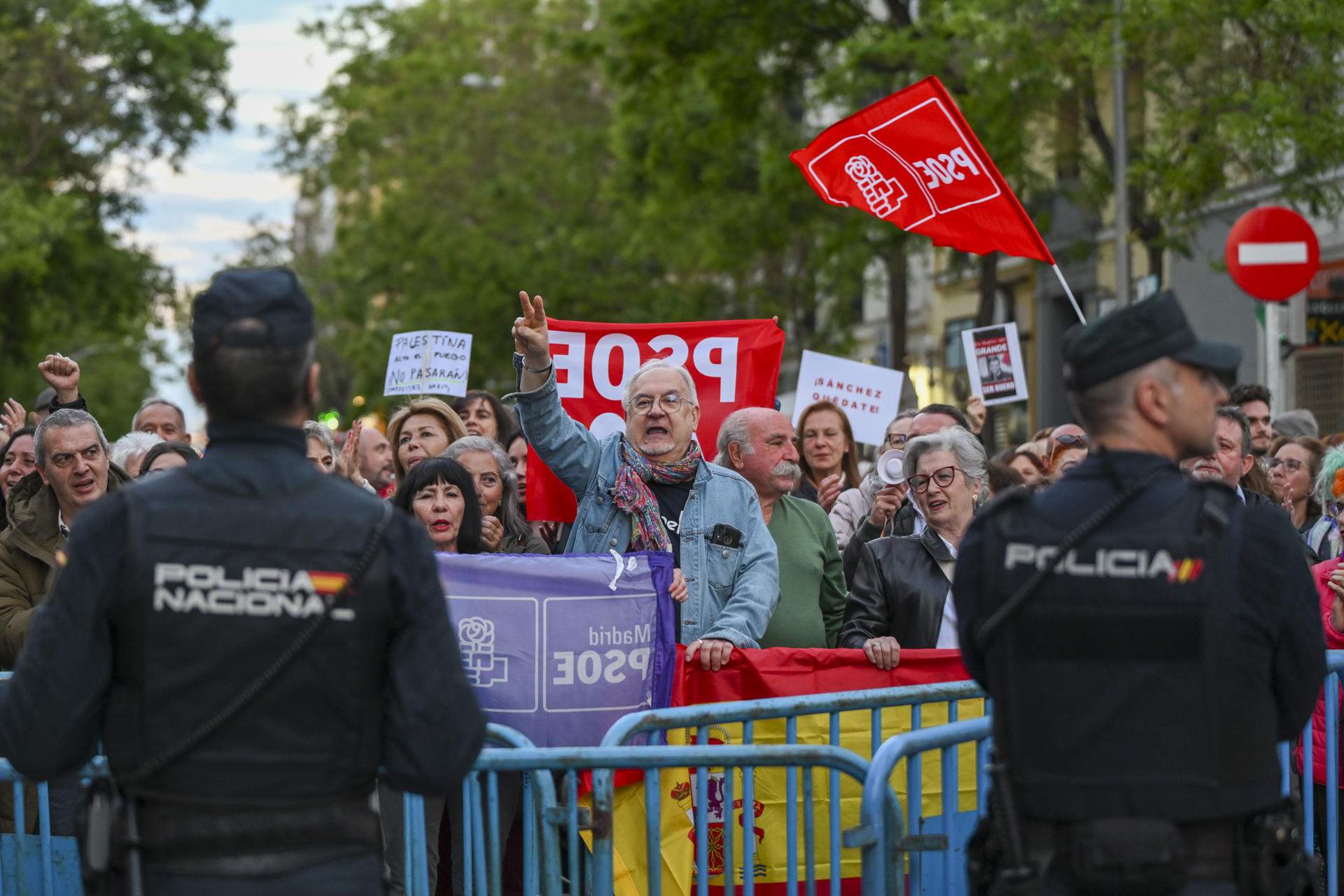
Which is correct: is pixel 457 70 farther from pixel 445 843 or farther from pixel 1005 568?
pixel 1005 568

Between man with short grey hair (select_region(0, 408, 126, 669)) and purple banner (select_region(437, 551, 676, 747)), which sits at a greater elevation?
man with short grey hair (select_region(0, 408, 126, 669))

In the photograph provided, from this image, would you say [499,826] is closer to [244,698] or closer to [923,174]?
[244,698]

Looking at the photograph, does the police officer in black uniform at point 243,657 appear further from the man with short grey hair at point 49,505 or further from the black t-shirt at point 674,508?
the man with short grey hair at point 49,505

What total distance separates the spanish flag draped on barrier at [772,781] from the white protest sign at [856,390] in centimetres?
518

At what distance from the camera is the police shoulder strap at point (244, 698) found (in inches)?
130

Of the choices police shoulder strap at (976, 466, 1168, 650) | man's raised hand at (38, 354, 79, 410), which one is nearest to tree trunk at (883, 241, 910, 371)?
man's raised hand at (38, 354, 79, 410)

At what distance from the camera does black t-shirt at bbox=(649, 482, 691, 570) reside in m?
6.70

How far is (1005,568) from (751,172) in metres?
21.5

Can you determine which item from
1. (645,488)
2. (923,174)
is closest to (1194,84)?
(923,174)

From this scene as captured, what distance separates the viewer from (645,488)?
22.0 ft

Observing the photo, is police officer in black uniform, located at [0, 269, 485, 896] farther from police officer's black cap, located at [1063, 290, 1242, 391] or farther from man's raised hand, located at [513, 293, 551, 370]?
man's raised hand, located at [513, 293, 551, 370]

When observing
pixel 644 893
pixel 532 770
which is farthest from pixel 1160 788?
pixel 644 893

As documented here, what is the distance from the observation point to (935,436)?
22.8ft

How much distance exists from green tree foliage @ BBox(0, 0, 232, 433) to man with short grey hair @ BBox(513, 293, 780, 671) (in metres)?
22.3
